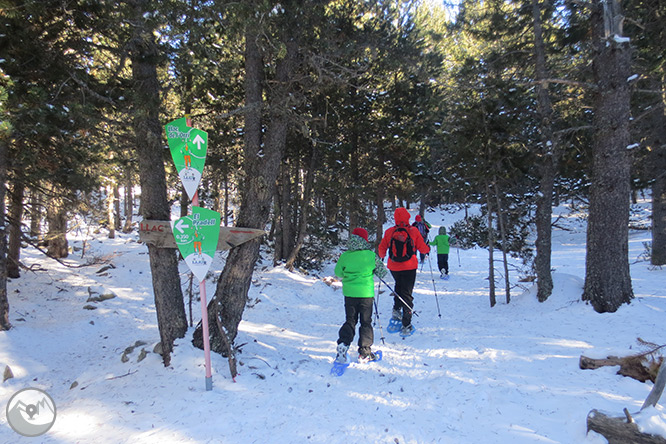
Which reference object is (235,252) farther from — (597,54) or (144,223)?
(597,54)

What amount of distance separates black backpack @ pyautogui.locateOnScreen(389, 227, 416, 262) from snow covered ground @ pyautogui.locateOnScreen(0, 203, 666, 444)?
1.51m

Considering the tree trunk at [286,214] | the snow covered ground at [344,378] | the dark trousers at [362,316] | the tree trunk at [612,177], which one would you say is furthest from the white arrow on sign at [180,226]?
the tree trunk at [286,214]

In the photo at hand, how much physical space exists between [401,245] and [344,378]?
9.06 feet

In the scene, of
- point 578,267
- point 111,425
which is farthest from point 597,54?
point 578,267

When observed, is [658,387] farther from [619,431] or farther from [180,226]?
[180,226]

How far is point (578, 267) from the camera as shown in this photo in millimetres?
14727

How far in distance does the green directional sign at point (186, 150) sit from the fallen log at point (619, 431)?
4515mm

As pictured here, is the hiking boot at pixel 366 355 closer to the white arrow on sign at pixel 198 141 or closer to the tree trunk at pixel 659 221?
the white arrow on sign at pixel 198 141

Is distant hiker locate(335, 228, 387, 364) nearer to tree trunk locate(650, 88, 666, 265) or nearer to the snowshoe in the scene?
the snowshoe

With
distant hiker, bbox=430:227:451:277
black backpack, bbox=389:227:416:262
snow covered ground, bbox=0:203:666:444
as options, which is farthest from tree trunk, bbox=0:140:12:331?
distant hiker, bbox=430:227:451:277

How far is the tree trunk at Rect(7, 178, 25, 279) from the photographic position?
763cm

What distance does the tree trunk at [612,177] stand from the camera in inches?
244

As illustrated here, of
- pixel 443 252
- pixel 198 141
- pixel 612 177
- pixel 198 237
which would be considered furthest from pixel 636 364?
pixel 443 252

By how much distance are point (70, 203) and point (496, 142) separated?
419 inches
